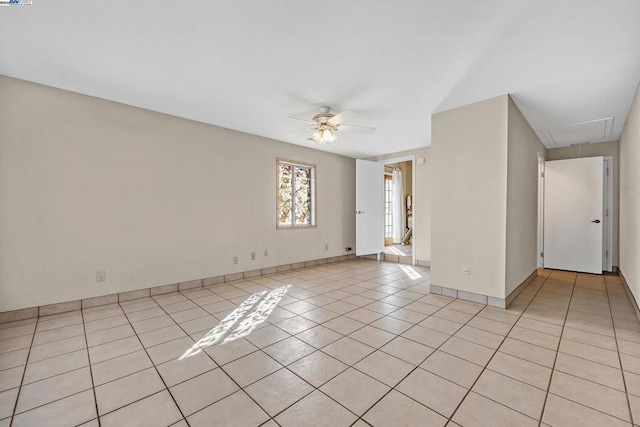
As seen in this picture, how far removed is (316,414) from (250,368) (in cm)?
67

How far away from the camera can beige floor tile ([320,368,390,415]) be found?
1.61 meters

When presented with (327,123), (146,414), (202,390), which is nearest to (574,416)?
(202,390)

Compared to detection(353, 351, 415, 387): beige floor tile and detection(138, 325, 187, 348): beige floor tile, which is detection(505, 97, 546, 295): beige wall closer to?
detection(353, 351, 415, 387): beige floor tile

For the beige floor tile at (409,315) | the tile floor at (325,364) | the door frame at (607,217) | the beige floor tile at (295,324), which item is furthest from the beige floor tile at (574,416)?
the door frame at (607,217)

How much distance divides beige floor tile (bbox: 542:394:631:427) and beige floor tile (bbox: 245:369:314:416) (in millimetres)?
1370

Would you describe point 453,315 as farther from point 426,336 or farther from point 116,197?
point 116,197

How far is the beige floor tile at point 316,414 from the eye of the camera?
146cm

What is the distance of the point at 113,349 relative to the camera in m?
2.28

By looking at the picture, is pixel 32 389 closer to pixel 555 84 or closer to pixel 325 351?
pixel 325 351

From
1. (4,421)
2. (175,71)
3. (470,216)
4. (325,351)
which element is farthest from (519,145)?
(4,421)

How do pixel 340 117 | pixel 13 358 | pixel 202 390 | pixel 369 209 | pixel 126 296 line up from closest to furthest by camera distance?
pixel 202 390
pixel 13 358
pixel 340 117
pixel 126 296
pixel 369 209

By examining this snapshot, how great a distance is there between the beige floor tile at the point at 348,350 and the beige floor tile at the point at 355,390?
0.17 m

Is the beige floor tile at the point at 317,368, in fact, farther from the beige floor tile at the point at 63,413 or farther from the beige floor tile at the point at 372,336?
the beige floor tile at the point at 63,413

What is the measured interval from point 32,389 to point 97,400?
20.3 inches
